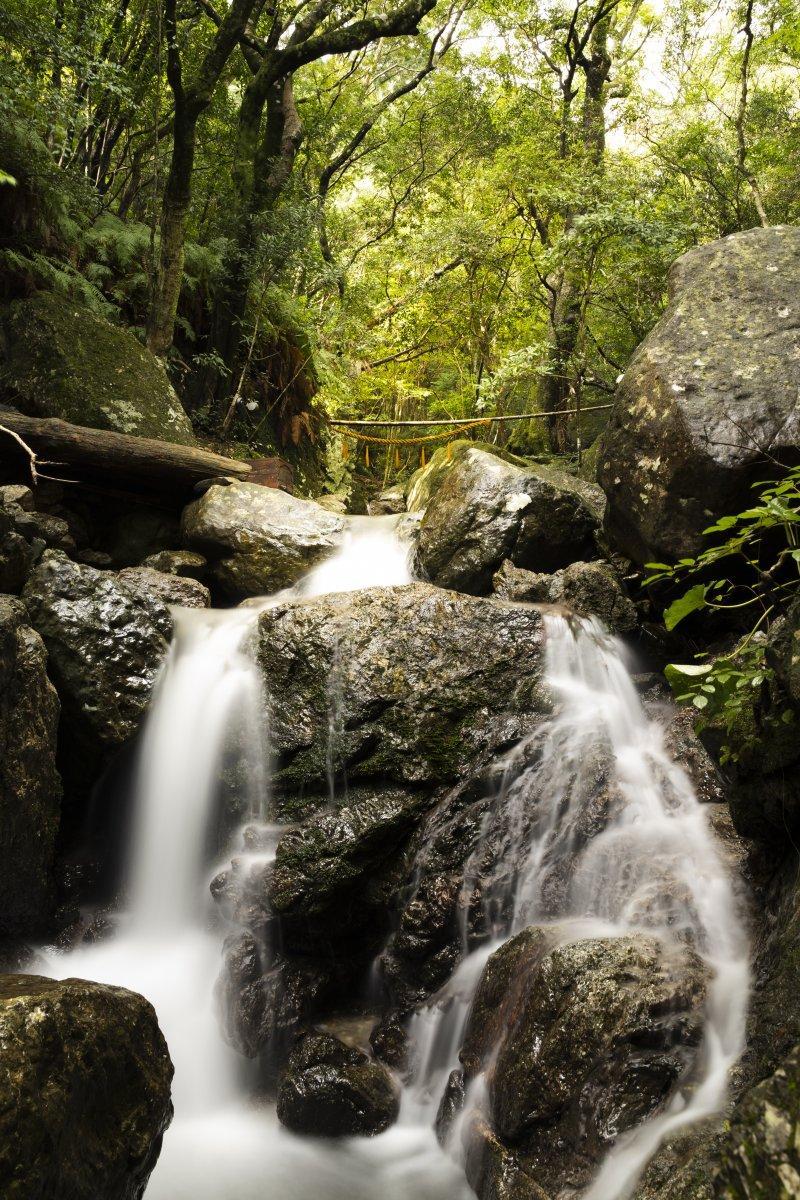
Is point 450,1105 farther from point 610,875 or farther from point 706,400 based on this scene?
point 706,400

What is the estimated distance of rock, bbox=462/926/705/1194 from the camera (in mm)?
3053

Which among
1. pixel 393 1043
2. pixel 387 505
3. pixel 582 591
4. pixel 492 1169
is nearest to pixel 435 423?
pixel 387 505

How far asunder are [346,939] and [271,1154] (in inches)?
48.5

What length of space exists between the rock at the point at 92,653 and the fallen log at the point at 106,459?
58.5 inches

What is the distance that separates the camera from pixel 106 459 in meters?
7.58

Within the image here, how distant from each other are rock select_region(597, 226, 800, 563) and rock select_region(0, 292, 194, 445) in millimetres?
5138

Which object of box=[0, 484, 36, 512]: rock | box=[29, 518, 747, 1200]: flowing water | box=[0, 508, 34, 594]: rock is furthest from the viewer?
box=[0, 484, 36, 512]: rock

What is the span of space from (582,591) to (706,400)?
200 cm

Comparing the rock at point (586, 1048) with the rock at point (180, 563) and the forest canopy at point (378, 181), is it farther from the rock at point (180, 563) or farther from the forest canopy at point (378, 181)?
the forest canopy at point (378, 181)

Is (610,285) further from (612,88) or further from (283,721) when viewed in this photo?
(283,721)

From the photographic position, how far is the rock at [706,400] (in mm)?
5766

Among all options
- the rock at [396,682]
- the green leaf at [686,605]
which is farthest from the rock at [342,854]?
the green leaf at [686,605]

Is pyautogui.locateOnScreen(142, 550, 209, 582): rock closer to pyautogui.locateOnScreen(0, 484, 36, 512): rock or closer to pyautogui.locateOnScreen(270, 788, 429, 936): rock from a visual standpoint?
pyautogui.locateOnScreen(0, 484, 36, 512): rock

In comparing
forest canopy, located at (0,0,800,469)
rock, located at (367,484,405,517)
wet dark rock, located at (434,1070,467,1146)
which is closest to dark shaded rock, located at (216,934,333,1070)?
wet dark rock, located at (434,1070,467,1146)
